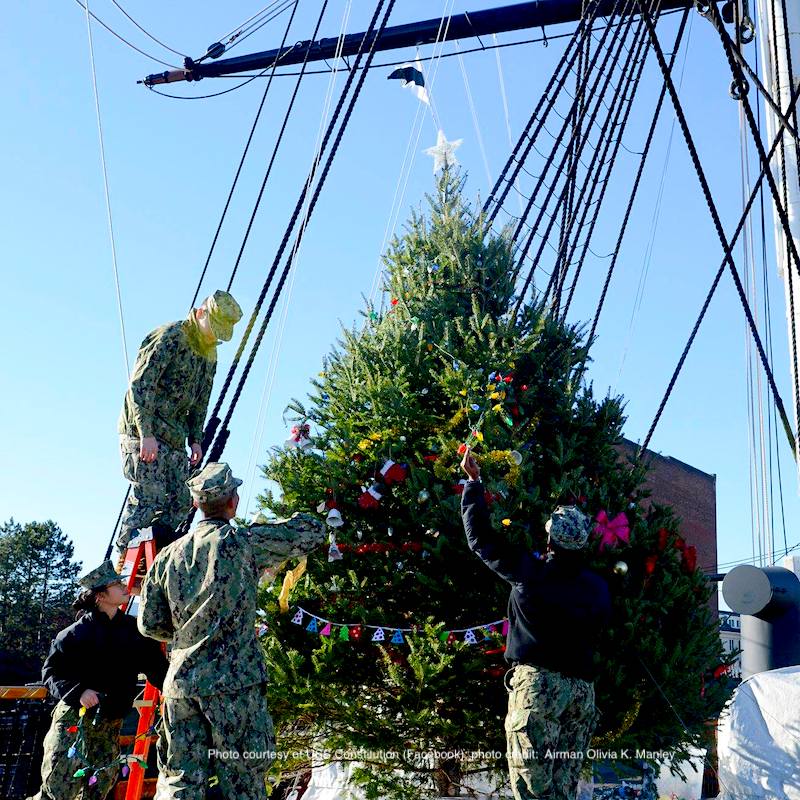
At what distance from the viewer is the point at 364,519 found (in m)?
6.67

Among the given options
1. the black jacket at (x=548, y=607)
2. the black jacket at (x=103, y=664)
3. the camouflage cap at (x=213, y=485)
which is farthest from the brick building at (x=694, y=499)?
the camouflage cap at (x=213, y=485)

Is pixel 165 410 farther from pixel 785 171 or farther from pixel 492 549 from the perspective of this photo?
pixel 785 171

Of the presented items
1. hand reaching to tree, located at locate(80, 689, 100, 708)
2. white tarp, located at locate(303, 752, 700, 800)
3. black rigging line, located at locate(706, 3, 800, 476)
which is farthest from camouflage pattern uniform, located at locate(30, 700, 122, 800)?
black rigging line, located at locate(706, 3, 800, 476)

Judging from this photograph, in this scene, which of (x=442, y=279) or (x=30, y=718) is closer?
(x=30, y=718)

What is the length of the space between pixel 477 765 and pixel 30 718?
334cm

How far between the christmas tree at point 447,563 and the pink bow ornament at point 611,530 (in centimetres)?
1

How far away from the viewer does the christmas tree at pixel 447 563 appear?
6.03 m

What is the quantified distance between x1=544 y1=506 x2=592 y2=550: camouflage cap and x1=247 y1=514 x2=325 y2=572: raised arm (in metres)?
1.31

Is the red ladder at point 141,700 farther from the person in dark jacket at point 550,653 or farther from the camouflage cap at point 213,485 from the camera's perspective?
the person in dark jacket at point 550,653

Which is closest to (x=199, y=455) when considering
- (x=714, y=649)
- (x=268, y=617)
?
(x=268, y=617)

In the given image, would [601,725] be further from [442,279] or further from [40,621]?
[40,621]

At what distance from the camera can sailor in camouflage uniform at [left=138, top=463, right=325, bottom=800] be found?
4152 millimetres

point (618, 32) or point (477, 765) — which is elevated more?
point (618, 32)

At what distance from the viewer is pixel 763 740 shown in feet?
21.4
